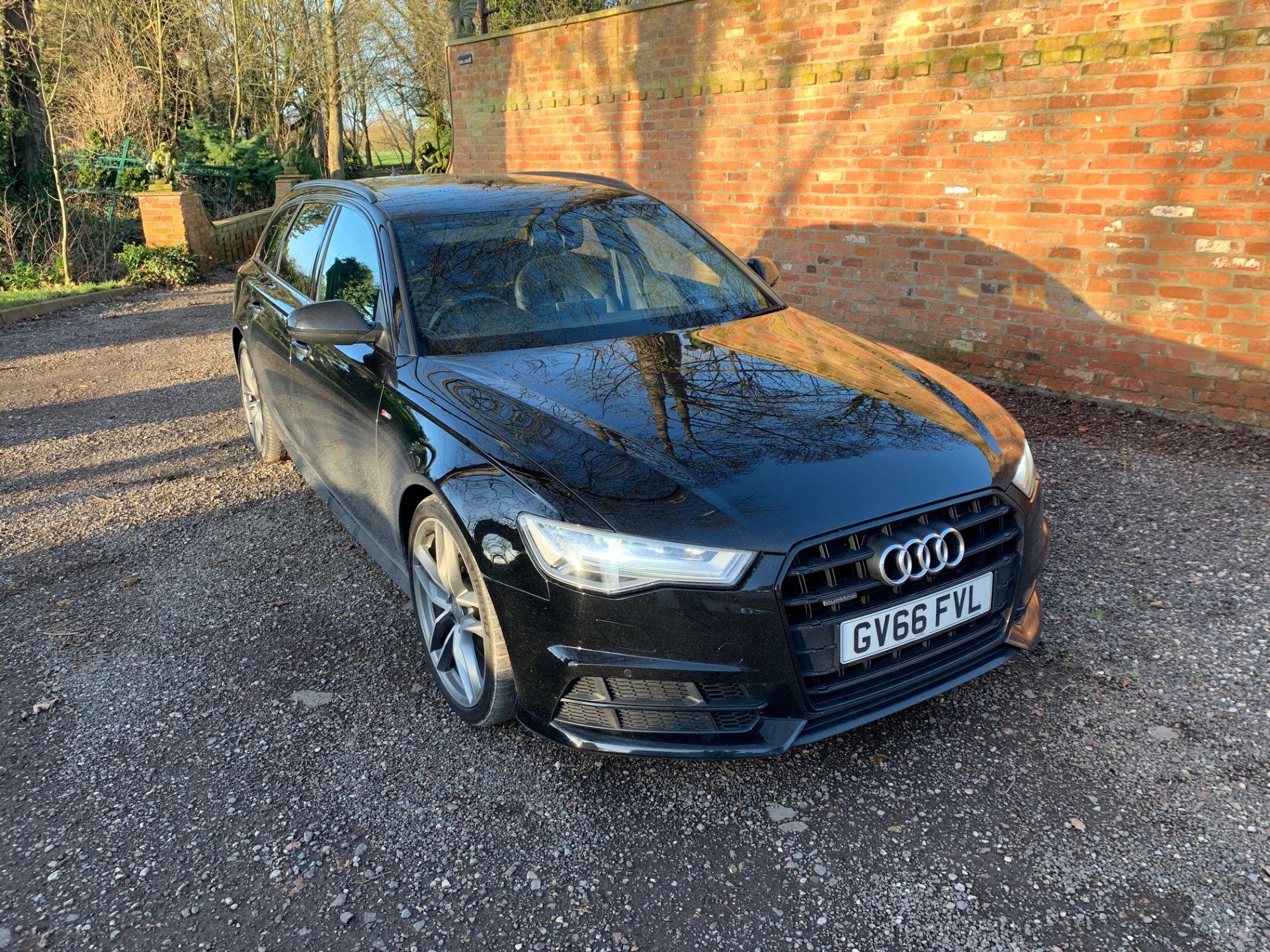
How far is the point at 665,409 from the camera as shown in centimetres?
281

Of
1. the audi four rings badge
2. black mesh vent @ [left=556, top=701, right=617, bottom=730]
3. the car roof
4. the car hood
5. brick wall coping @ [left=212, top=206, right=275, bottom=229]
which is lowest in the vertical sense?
black mesh vent @ [left=556, top=701, right=617, bottom=730]

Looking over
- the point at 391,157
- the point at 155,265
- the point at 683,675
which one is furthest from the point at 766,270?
the point at 391,157

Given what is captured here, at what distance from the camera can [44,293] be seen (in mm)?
11477

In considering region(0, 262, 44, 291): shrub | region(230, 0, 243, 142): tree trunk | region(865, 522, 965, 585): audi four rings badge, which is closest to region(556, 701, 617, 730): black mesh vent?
region(865, 522, 965, 585): audi four rings badge

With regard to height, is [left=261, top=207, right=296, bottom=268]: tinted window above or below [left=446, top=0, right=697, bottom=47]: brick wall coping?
below

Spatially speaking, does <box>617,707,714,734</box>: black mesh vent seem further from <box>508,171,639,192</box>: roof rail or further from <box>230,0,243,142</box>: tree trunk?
<box>230,0,243,142</box>: tree trunk

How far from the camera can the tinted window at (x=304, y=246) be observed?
4328 millimetres

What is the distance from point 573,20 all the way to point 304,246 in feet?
19.6

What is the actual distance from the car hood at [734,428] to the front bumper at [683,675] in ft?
0.60

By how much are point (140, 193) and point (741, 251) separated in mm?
9529

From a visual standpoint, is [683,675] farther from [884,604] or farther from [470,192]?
[470,192]

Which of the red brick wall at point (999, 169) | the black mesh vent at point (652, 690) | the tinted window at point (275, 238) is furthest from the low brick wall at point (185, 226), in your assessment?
the black mesh vent at point (652, 690)

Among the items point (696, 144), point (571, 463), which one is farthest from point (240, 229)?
point (571, 463)

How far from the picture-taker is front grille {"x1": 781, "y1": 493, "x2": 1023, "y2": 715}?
7.68ft
